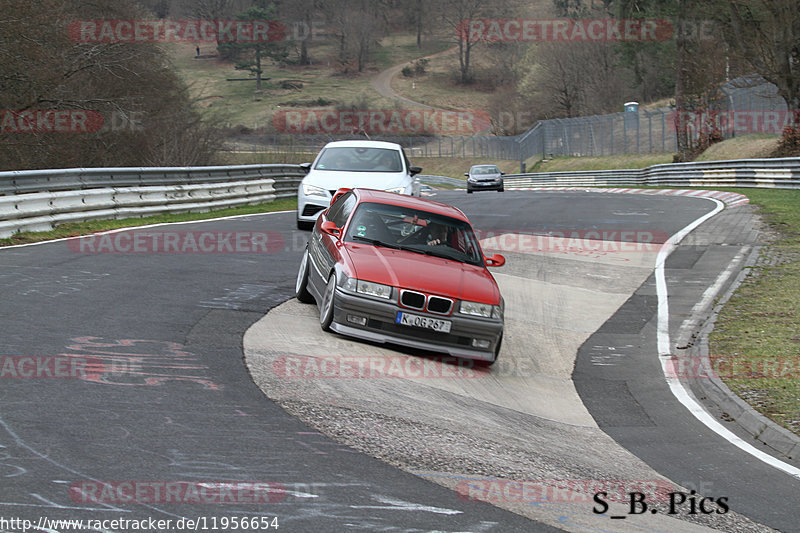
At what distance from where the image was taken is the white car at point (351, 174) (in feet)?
53.4

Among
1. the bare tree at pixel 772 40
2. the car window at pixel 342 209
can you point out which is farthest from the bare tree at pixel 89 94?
the bare tree at pixel 772 40

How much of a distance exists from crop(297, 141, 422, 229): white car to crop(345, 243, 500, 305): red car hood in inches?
270

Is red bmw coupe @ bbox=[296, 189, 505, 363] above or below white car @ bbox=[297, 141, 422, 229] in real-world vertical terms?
below

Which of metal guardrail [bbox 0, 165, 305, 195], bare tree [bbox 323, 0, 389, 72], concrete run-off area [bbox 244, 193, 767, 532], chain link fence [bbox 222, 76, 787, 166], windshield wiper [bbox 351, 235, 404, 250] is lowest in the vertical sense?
concrete run-off area [bbox 244, 193, 767, 532]

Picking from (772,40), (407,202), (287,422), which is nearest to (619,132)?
(772,40)

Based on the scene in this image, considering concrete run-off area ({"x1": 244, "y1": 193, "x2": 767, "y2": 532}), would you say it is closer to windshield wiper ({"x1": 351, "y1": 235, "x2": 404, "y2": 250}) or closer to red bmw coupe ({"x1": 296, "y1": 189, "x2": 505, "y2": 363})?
red bmw coupe ({"x1": 296, "y1": 189, "x2": 505, "y2": 363})

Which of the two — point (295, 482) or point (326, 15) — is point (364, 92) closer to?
point (326, 15)

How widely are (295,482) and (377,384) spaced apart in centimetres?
254

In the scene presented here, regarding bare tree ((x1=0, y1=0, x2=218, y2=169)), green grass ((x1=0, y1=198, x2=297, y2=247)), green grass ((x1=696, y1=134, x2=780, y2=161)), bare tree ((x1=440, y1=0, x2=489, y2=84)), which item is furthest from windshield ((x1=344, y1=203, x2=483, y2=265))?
bare tree ((x1=440, y1=0, x2=489, y2=84))

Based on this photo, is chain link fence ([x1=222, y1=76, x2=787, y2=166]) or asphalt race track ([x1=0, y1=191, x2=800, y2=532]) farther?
chain link fence ([x1=222, y1=76, x2=787, y2=166])

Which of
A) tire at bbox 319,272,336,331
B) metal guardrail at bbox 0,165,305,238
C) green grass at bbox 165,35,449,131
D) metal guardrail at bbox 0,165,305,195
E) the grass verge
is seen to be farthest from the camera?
green grass at bbox 165,35,449,131

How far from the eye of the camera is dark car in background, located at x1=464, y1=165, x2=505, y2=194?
1646 inches

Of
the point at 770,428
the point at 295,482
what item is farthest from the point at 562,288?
the point at 295,482

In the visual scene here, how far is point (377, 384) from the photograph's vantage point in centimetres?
736
